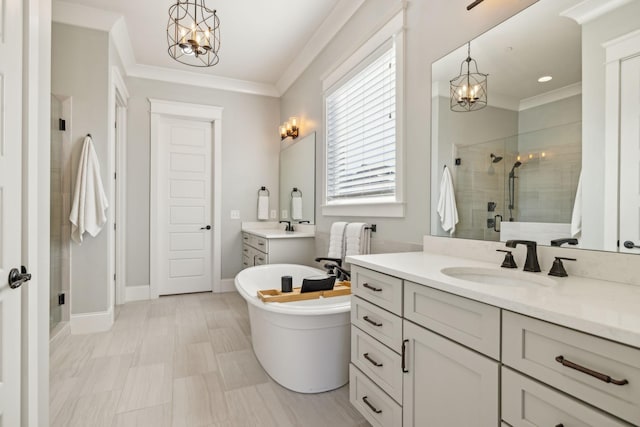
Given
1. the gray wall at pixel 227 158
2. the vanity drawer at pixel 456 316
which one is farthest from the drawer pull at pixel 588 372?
the gray wall at pixel 227 158

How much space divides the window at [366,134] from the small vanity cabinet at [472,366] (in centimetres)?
94

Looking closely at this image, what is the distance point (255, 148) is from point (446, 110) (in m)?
3.26

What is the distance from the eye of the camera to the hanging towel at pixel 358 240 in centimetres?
240

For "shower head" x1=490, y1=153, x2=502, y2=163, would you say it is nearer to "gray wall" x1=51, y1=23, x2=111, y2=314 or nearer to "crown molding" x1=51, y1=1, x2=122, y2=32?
"gray wall" x1=51, y1=23, x2=111, y2=314

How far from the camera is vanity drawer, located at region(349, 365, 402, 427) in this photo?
133 centimetres

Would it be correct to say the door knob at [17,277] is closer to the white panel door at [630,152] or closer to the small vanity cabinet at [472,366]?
the small vanity cabinet at [472,366]

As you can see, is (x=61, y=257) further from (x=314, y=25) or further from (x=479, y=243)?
(x=479, y=243)

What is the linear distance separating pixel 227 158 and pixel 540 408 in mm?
4261

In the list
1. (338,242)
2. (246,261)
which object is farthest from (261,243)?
(338,242)

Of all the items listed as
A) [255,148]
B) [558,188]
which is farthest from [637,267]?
[255,148]

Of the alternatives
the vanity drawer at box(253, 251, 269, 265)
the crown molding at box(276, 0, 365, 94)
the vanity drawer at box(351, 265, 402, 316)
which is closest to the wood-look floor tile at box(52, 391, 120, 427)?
the vanity drawer at box(351, 265, 402, 316)

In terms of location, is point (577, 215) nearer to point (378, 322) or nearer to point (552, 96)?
point (552, 96)

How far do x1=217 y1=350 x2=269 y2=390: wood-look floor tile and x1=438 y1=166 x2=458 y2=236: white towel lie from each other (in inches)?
61.0

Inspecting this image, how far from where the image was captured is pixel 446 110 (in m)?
1.80
